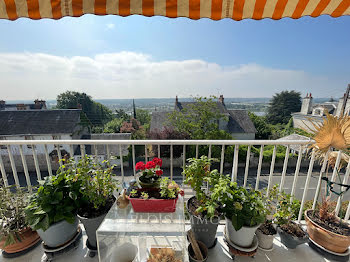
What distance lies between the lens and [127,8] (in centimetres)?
105

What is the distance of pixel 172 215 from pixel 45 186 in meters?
1.13

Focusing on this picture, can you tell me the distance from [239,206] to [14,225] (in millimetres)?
2021

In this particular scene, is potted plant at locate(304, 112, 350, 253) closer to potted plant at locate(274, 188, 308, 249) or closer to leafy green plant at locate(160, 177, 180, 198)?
potted plant at locate(274, 188, 308, 249)

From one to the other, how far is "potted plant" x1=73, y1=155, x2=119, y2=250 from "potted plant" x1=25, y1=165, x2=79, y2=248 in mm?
58

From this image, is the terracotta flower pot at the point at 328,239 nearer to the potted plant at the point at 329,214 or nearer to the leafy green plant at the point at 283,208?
the potted plant at the point at 329,214

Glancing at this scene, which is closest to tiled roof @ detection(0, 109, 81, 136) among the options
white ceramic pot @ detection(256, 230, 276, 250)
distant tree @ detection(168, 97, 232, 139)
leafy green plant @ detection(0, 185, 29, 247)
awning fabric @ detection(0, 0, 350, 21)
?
distant tree @ detection(168, 97, 232, 139)

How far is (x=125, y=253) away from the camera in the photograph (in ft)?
3.89

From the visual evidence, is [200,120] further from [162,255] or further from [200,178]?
[162,255]

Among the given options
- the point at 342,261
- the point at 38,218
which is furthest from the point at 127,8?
the point at 342,261

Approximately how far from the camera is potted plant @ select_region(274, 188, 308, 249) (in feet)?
4.62

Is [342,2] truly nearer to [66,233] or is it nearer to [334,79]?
[66,233]

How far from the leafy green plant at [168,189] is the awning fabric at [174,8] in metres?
1.36

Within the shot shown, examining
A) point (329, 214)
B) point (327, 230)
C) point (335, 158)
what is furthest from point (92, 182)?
point (335, 158)

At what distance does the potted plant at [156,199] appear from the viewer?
1.26 m
